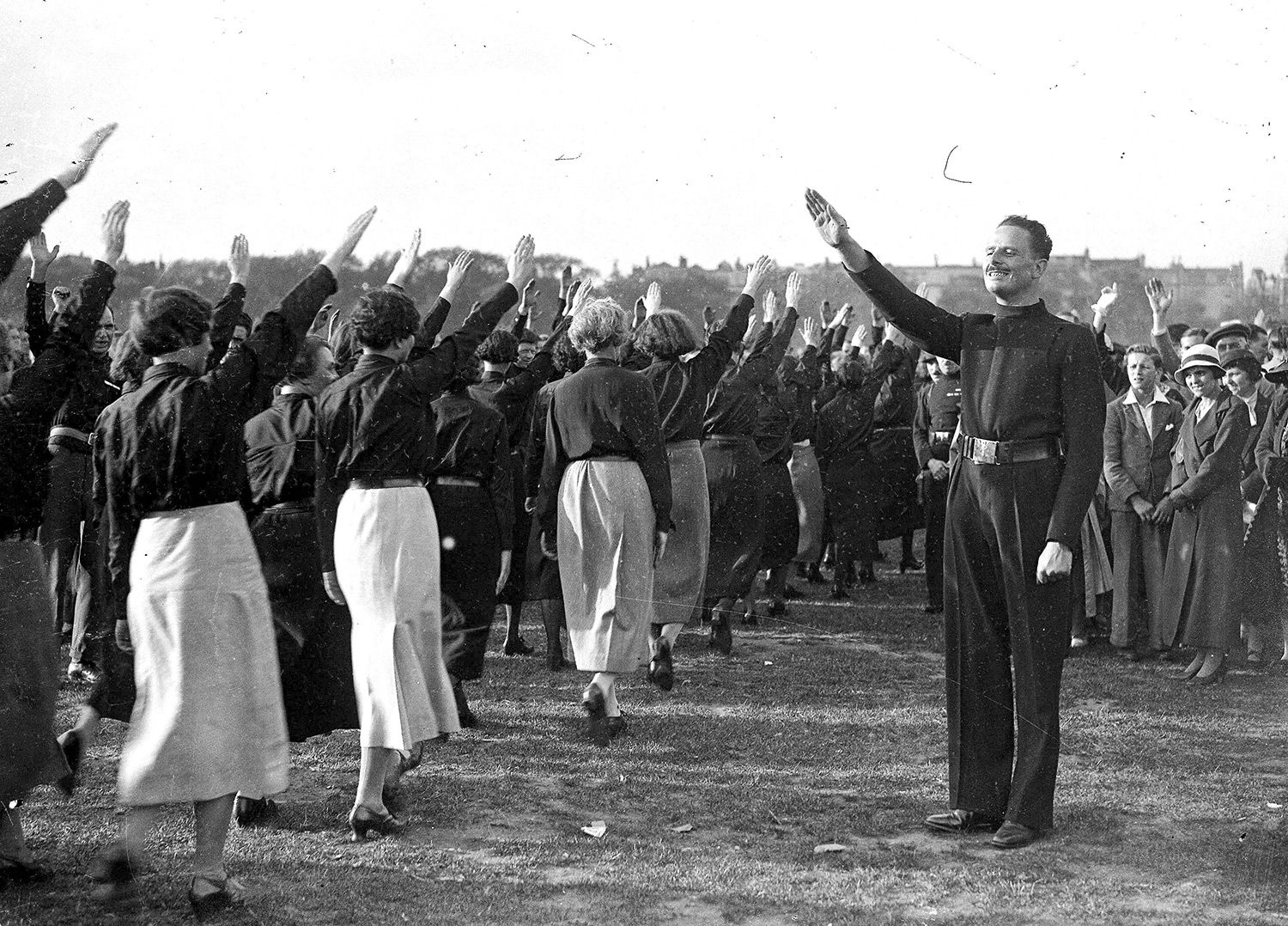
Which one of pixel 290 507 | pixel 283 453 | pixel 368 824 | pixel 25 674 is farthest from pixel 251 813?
pixel 283 453

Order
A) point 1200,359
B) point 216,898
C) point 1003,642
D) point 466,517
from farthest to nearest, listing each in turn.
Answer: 1. point 1200,359
2. point 466,517
3. point 1003,642
4. point 216,898

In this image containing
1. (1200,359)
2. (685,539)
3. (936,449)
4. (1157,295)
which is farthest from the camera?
(936,449)

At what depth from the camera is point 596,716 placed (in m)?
6.76

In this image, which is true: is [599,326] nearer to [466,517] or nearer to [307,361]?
[466,517]

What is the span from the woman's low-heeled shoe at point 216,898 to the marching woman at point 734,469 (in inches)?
212

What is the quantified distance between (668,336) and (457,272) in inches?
88.5

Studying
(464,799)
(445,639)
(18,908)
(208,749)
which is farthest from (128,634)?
(445,639)

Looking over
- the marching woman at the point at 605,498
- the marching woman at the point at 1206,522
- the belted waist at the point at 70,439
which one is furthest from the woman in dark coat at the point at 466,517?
the marching woman at the point at 1206,522

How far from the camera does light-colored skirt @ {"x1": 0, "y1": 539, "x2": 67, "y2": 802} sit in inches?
180

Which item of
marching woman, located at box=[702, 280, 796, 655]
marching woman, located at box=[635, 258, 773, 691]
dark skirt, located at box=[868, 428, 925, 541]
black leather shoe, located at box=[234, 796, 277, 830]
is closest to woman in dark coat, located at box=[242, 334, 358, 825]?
black leather shoe, located at box=[234, 796, 277, 830]

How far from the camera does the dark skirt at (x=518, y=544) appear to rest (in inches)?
357

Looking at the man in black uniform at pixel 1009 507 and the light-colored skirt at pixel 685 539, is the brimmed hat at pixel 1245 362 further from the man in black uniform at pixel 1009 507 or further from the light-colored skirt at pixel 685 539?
the man in black uniform at pixel 1009 507

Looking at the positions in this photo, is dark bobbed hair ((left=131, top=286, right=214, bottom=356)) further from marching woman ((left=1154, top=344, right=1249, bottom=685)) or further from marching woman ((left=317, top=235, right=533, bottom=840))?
marching woman ((left=1154, top=344, right=1249, bottom=685))

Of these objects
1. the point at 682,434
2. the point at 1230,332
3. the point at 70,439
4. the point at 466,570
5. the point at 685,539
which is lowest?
the point at 466,570
